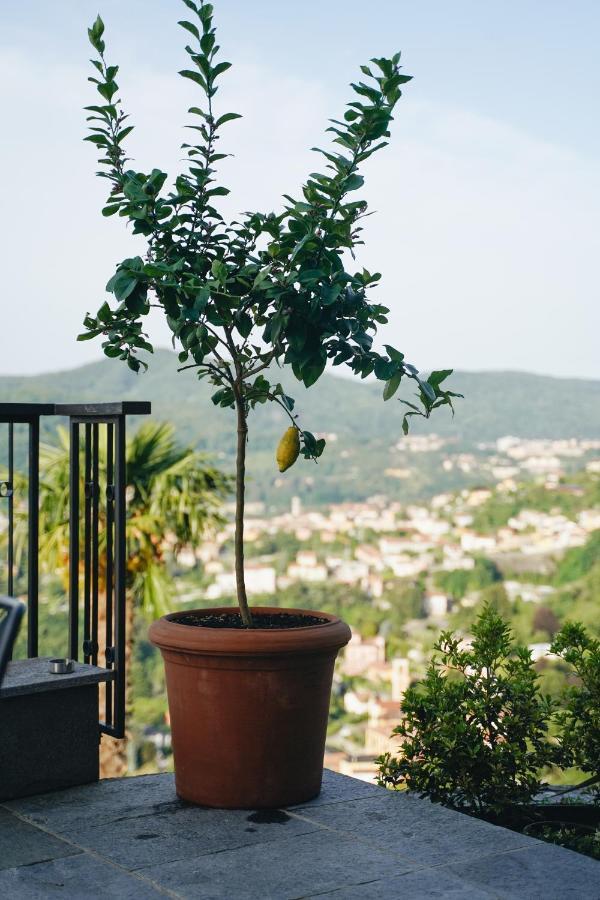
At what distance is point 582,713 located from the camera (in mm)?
3172

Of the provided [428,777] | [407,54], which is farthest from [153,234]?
[428,777]

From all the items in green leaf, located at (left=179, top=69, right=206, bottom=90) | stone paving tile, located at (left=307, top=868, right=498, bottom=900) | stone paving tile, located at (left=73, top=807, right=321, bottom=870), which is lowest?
stone paving tile, located at (left=307, top=868, right=498, bottom=900)

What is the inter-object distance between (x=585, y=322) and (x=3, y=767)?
3634 centimetres

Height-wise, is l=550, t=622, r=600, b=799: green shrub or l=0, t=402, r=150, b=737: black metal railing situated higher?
l=0, t=402, r=150, b=737: black metal railing

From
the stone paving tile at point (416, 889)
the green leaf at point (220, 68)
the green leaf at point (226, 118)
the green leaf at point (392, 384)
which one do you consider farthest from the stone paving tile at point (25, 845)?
the green leaf at point (220, 68)

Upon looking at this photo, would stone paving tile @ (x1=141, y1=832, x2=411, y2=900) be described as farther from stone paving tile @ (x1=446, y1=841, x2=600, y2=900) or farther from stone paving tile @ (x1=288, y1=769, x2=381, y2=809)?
stone paving tile @ (x1=288, y1=769, x2=381, y2=809)

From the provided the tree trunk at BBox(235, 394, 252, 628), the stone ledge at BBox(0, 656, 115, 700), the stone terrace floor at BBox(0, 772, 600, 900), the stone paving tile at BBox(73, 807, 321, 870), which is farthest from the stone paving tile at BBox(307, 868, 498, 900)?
the stone ledge at BBox(0, 656, 115, 700)

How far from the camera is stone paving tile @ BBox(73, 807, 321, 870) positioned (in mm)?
2621

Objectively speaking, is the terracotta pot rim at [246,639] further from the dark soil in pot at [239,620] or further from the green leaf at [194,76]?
the green leaf at [194,76]

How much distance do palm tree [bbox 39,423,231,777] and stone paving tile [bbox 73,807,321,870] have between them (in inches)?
234

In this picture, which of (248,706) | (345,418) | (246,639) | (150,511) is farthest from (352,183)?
(345,418)

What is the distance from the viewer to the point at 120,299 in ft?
9.11

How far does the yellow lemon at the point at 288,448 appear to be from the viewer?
3039 mm

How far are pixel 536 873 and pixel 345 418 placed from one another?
119ft
